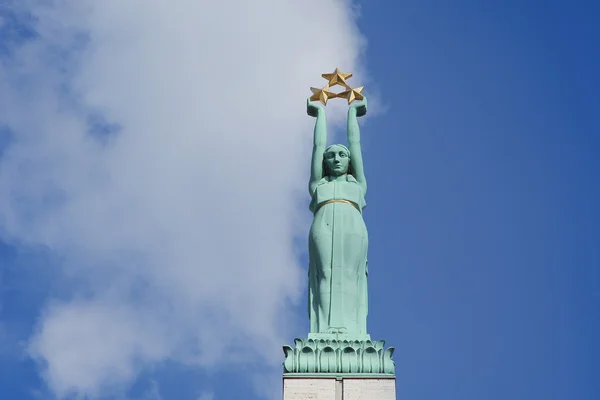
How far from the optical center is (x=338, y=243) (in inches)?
903

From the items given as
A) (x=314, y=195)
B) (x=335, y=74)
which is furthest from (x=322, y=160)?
(x=335, y=74)

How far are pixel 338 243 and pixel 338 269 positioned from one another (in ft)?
1.67

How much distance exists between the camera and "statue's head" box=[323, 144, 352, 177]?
80.0 ft

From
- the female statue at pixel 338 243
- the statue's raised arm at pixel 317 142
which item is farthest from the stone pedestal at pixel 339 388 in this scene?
the statue's raised arm at pixel 317 142

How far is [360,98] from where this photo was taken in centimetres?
2617

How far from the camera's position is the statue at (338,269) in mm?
20828

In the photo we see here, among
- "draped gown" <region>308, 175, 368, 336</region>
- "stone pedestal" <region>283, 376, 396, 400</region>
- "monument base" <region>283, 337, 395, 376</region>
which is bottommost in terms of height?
"stone pedestal" <region>283, 376, 396, 400</region>

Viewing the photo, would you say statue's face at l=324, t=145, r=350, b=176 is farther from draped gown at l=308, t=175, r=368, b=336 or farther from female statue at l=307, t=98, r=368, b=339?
draped gown at l=308, t=175, r=368, b=336

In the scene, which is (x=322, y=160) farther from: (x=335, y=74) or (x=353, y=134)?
(x=335, y=74)

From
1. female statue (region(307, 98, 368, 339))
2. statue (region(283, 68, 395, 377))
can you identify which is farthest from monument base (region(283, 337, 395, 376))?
female statue (region(307, 98, 368, 339))

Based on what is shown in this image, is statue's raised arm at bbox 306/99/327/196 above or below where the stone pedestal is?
above

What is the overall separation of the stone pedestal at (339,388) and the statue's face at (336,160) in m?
5.20

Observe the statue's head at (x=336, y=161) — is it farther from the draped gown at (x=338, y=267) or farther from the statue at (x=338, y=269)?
the draped gown at (x=338, y=267)

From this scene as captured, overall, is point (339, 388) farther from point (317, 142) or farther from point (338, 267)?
point (317, 142)
